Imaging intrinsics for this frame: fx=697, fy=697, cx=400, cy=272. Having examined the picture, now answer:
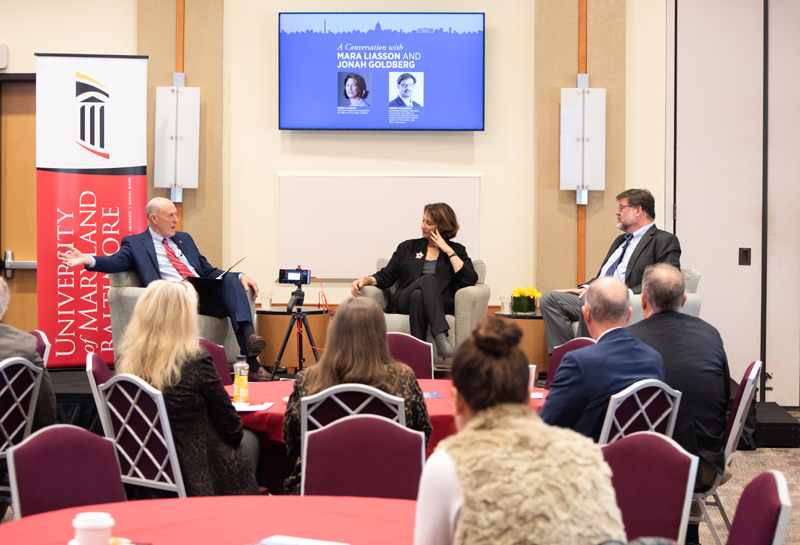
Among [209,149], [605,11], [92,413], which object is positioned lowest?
[92,413]

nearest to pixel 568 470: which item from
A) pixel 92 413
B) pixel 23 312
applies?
pixel 92 413

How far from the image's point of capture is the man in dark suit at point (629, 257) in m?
5.13

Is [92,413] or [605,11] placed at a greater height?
[605,11]

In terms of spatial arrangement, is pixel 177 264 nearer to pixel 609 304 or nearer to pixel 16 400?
pixel 16 400

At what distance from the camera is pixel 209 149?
630cm

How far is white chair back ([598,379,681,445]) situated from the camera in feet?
7.45

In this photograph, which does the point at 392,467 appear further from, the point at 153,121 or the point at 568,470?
the point at 153,121

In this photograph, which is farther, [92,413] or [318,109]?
[318,109]

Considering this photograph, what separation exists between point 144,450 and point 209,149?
435 cm

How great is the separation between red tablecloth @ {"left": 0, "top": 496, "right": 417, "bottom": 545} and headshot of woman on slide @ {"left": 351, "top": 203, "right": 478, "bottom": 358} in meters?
3.72

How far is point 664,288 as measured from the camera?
2803 millimetres

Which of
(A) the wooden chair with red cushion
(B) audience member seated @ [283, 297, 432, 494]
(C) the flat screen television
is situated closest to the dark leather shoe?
(C) the flat screen television

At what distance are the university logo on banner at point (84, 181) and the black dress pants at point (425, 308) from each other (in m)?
2.31

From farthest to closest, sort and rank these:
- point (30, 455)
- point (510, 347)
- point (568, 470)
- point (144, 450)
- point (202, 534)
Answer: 1. point (144, 450)
2. point (30, 455)
3. point (202, 534)
4. point (510, 347)
5. point (568, 470)
